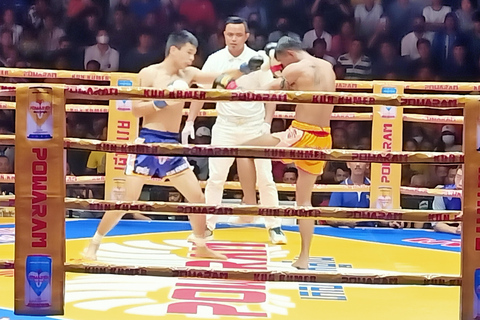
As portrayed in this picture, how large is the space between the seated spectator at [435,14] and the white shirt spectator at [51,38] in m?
3.35

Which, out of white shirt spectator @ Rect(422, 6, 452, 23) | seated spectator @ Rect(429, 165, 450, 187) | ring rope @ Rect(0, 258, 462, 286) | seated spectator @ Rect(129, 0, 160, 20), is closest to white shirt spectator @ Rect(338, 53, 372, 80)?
white shirt spectator @ Rect(422, 6, 452, 23)

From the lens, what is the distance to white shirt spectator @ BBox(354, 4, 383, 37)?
6.19m

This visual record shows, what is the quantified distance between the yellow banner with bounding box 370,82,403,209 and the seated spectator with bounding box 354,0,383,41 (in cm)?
191

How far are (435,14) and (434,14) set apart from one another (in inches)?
0.4

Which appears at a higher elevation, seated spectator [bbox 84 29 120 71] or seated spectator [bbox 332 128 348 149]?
seated spectator [bbox 84 29 120 71]

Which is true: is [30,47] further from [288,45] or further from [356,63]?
[288,45]

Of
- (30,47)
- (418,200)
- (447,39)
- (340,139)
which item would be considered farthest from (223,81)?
(30,47)

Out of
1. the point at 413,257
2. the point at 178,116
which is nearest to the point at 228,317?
the point at 178,116

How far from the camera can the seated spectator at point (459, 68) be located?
19.4 ft

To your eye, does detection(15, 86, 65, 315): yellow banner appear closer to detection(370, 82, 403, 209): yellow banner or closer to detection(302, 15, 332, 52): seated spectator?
detection(370, 82, 403, 209): yellow banner

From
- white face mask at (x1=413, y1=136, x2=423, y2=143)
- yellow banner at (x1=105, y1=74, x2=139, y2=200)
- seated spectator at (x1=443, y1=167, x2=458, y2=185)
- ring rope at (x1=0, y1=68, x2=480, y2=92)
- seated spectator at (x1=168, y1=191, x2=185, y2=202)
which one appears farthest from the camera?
white face mask at (x1=413, y1=136, x2=423, y2=143)

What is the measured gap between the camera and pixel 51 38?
625 cm

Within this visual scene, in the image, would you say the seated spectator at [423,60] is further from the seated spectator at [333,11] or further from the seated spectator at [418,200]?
the seated spectator at [418,200]

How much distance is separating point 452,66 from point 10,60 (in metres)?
3.98
